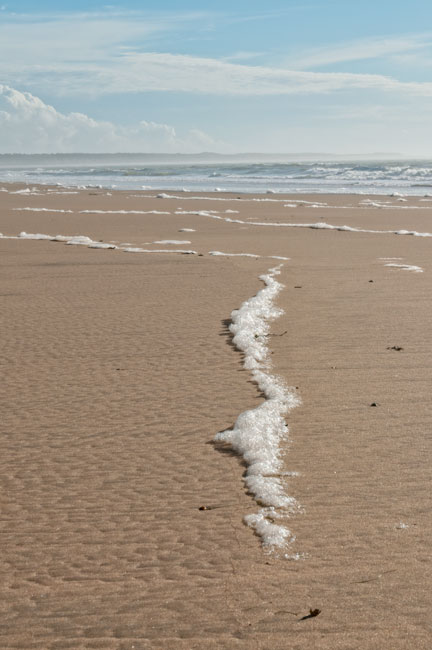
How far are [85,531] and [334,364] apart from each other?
4.48 metres

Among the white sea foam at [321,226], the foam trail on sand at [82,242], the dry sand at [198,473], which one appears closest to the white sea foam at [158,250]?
the foam trail on sand at [82,242]

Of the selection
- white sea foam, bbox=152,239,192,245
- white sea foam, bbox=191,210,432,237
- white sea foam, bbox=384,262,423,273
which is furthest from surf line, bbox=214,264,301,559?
white sea foam, bbox=191,210,432,237

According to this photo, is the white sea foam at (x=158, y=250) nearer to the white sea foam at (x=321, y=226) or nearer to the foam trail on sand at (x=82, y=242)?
the foam trail on sand at (x=82, y=242)

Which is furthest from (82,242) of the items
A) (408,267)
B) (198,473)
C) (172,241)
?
(198,473)

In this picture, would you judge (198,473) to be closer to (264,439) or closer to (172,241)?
(264,439)

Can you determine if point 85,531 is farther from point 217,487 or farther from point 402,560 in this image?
point 402,560

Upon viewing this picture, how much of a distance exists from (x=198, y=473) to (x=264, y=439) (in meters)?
0.76

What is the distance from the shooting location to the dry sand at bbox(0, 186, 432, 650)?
412cm

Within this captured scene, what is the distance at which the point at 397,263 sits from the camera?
56.6 feet

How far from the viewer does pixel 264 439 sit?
6590mm

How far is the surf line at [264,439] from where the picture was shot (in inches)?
202

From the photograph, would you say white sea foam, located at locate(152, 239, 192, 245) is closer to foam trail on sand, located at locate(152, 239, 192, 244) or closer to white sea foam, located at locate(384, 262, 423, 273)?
foam trail on sand, located at locate(152, 239, 192, 244)

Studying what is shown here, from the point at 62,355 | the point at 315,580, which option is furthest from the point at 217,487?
the point at 62,355

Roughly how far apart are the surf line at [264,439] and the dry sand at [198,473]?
10 centimetres
